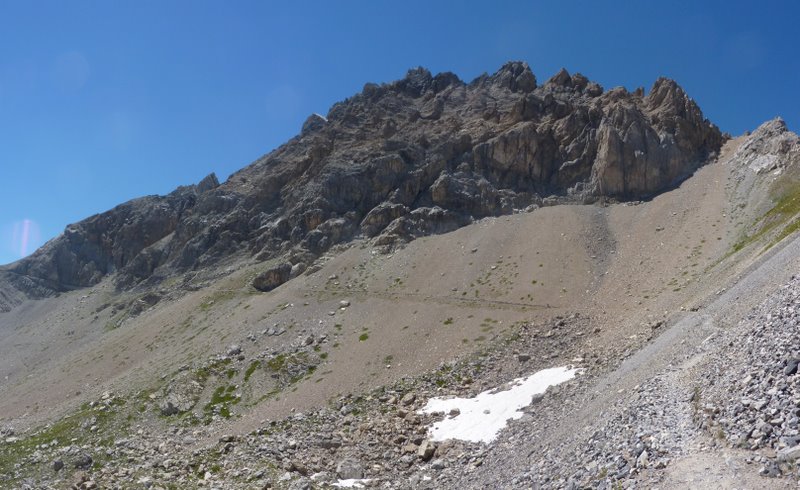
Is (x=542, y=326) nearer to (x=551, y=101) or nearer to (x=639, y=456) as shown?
(x=639, y=456)

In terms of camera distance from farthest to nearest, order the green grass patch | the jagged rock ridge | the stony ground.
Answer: the jagged rock ridge
the green grass patch
the stony ground

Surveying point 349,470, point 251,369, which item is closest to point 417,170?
point 251,369

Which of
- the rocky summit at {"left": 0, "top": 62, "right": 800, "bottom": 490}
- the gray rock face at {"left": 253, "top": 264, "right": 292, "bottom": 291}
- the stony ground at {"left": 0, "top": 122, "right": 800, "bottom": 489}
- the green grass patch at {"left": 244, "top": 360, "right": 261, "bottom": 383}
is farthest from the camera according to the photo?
the gray rock face at {"left": 253, "top": 264, "right": 292, "bottom": 291}

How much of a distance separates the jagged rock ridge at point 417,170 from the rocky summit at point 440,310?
2.27ft

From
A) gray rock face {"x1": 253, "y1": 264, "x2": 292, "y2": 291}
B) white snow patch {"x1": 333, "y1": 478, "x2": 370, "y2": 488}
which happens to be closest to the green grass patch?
white snow patch {"x1": 333, "y1": 478, "x2": 370, "y2": 488}

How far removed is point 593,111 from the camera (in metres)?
115

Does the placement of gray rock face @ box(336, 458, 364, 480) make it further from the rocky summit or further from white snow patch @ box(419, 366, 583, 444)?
white snow patch @ box(419, 366, 583, 444)

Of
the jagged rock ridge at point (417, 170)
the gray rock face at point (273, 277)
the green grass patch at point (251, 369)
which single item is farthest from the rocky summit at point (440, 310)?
the green grass patch at point (251, 369)

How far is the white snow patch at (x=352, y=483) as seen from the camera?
33.1m

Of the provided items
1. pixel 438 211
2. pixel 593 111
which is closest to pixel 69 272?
pixel 438 211

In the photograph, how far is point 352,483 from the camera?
110 ft

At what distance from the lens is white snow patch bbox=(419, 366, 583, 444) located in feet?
117

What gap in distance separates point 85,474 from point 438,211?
243 ft

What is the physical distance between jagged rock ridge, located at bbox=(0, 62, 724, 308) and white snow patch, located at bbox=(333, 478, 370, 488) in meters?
65.3
